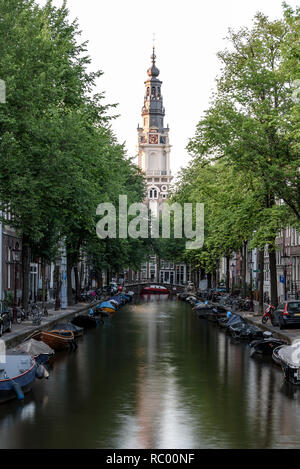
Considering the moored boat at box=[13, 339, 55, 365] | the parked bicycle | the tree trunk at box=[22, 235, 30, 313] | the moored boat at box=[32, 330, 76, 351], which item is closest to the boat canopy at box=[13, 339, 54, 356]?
the moored boat at box=[13, 339, 55, 365]

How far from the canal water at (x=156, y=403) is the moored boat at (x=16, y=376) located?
0.33 meters

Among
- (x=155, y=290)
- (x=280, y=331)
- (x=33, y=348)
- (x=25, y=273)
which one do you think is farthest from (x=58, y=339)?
(x=155, y=290)

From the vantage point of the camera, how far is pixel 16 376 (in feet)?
74.4

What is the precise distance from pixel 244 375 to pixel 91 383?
623 centimetres

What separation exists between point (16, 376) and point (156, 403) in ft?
13.8

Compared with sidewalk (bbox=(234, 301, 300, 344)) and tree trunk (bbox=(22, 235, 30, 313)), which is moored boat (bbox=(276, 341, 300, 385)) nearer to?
sidewalk (bbox=(234, 301, 300, 344))

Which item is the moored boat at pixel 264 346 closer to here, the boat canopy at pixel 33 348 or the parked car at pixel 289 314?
the parked car at pixel 289 314

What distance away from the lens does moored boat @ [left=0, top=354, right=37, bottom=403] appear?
22062 mm

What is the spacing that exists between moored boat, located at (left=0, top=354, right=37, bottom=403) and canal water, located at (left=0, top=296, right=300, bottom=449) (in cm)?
33

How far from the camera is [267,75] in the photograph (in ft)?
150

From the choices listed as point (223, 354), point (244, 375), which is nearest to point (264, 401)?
point (244, 375)

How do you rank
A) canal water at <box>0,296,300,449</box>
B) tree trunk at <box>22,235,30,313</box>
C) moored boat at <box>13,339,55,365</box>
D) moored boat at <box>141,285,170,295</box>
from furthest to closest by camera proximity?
moored boat at <box>141,285,170,295</box>
tree trunk at <box>22,235,30,313</box>
moored boat at <box>13,339,55,365</box>
canal water at <box>0,296,300,449</box>

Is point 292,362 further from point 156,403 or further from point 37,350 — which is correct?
point 37,350

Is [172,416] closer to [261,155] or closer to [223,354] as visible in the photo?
[223,354]
